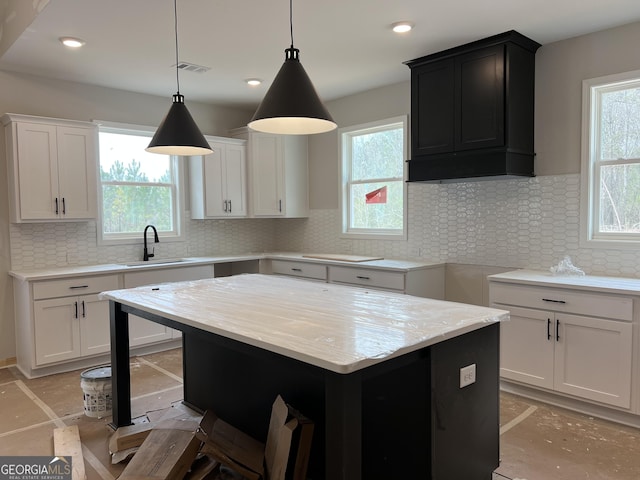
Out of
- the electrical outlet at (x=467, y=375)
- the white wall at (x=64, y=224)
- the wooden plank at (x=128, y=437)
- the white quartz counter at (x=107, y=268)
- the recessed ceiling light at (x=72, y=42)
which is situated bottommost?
the wooden plank at (x=128, y=437)

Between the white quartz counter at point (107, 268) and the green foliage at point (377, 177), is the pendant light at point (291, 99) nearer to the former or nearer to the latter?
the white quartz counter at point (107, 268)

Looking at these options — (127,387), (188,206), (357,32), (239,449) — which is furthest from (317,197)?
A: (239,449)

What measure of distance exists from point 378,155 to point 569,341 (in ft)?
9.14

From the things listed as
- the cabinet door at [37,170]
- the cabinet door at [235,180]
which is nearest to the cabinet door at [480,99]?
the cabinet door at [235,180]

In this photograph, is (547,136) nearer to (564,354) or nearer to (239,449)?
(564,354)

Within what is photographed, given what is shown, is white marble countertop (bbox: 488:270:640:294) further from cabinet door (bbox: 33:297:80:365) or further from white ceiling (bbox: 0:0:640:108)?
cabinet door (bbox: 33:297:80:365)

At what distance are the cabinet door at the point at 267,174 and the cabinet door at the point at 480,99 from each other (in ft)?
8.16

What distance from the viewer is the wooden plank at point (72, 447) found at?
254 centimetres

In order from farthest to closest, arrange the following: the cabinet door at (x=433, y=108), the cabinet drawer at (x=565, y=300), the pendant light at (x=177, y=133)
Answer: the cabinet door at (x=433, y=108) → the cabinet drawer at (x=565, y=300) → the pendant light at (x=177, y=133)

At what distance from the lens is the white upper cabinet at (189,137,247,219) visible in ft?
17.4

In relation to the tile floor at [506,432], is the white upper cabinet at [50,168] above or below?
above

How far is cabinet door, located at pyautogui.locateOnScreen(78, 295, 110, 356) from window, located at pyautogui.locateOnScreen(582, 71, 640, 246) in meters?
4.16

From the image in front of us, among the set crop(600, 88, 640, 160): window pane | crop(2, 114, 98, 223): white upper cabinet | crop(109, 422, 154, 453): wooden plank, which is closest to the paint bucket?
crop(109, 422, 154, 453): wooden plank

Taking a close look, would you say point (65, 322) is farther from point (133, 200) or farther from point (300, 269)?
point (300, 269)
